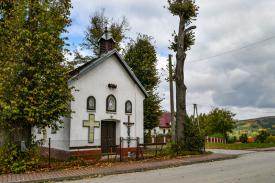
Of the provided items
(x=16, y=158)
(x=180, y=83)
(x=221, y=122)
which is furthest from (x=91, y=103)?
(x=221, y=122)

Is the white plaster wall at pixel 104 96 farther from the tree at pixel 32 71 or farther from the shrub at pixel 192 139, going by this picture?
the tree at pixel 32 71

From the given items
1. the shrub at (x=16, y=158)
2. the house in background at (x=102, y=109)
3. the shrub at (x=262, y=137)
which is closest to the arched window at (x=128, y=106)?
the house in background at (x=102, y=109)

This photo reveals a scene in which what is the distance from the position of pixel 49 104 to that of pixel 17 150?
2534 millimetres

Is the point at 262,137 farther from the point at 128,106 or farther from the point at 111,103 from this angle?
the point at 111,103

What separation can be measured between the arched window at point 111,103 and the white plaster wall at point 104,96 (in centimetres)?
23

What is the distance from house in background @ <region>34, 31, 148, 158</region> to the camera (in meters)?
21.3

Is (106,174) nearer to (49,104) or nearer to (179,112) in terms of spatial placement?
(49,104)

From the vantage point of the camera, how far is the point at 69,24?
1836 centimetres

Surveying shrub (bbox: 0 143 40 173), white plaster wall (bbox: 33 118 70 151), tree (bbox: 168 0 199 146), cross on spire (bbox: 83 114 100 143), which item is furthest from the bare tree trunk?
shrub (bbox: 0 143 40 173)

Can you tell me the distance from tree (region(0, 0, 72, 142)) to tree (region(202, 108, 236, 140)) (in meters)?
36.2

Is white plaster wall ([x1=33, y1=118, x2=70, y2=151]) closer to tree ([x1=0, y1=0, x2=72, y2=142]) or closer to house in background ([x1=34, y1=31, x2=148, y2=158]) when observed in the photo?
house in background ([x1=34, y1=31, x2=148, y2=158])

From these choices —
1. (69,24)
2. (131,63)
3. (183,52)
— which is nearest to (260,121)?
(131,63)

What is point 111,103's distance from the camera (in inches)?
920

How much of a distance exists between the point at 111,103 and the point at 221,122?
29.7 metres
